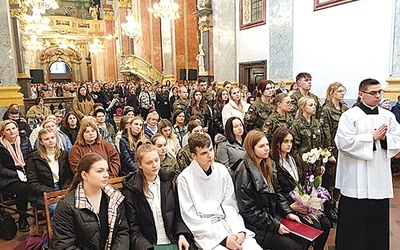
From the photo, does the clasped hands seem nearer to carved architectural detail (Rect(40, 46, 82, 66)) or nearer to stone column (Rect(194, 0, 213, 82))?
stone column (Rect(194, 0, 213, 82))

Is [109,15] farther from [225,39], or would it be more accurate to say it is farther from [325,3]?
[325,3]

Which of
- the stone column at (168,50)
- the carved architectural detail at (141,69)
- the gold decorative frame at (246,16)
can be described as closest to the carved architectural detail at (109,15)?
the carved architectural detail at (141,69)

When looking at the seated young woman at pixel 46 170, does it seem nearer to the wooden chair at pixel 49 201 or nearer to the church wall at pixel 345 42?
the wooden chair at pixel 49 201

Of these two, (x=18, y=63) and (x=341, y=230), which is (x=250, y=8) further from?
(x=341, y=230)

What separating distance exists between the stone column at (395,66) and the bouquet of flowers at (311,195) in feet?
13.7

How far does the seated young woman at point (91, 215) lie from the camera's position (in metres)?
2.29

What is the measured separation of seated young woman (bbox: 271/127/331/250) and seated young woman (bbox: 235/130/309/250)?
118mm

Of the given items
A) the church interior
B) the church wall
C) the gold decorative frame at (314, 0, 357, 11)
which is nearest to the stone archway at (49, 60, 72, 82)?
the church interior

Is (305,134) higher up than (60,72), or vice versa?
(60,72)

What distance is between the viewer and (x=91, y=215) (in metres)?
2.35

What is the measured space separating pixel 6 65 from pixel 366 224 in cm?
752

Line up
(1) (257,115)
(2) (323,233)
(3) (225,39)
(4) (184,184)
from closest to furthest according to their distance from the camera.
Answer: (4) (184,184) → (2) (323,233) → (1) (257,115) → (3) (225,39)

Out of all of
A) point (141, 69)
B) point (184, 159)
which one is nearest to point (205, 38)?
point (141, 69)

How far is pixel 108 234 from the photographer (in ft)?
7.98
